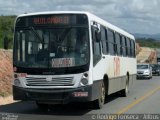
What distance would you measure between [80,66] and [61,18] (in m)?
1.57

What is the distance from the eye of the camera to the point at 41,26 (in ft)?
44.0

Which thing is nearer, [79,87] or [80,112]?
[79,87]

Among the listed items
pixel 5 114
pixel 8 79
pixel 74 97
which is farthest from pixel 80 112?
pixel 8 79

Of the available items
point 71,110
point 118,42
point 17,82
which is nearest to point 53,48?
point 17,82

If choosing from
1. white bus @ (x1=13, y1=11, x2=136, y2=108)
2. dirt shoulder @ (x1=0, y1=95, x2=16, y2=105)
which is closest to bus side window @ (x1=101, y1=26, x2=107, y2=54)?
white bus @ (x1=13, y1=11, x2=136, y2=108)

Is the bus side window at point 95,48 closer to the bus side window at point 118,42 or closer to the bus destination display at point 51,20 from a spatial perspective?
the bus destination display at point 51,20

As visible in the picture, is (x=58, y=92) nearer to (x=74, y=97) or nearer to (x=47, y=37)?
(x=74, y=97)

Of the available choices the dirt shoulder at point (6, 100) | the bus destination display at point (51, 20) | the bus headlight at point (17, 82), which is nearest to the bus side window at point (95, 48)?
the bus destination display at point (51, 20)

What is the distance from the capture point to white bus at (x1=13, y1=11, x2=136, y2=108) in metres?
12.9

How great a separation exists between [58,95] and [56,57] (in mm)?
1110

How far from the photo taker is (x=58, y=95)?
12.9m

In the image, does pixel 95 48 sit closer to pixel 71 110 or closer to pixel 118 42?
pixel 71 110

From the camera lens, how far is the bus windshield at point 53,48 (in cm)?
1303

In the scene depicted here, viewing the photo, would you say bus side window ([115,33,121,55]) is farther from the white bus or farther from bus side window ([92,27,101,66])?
the white bus
